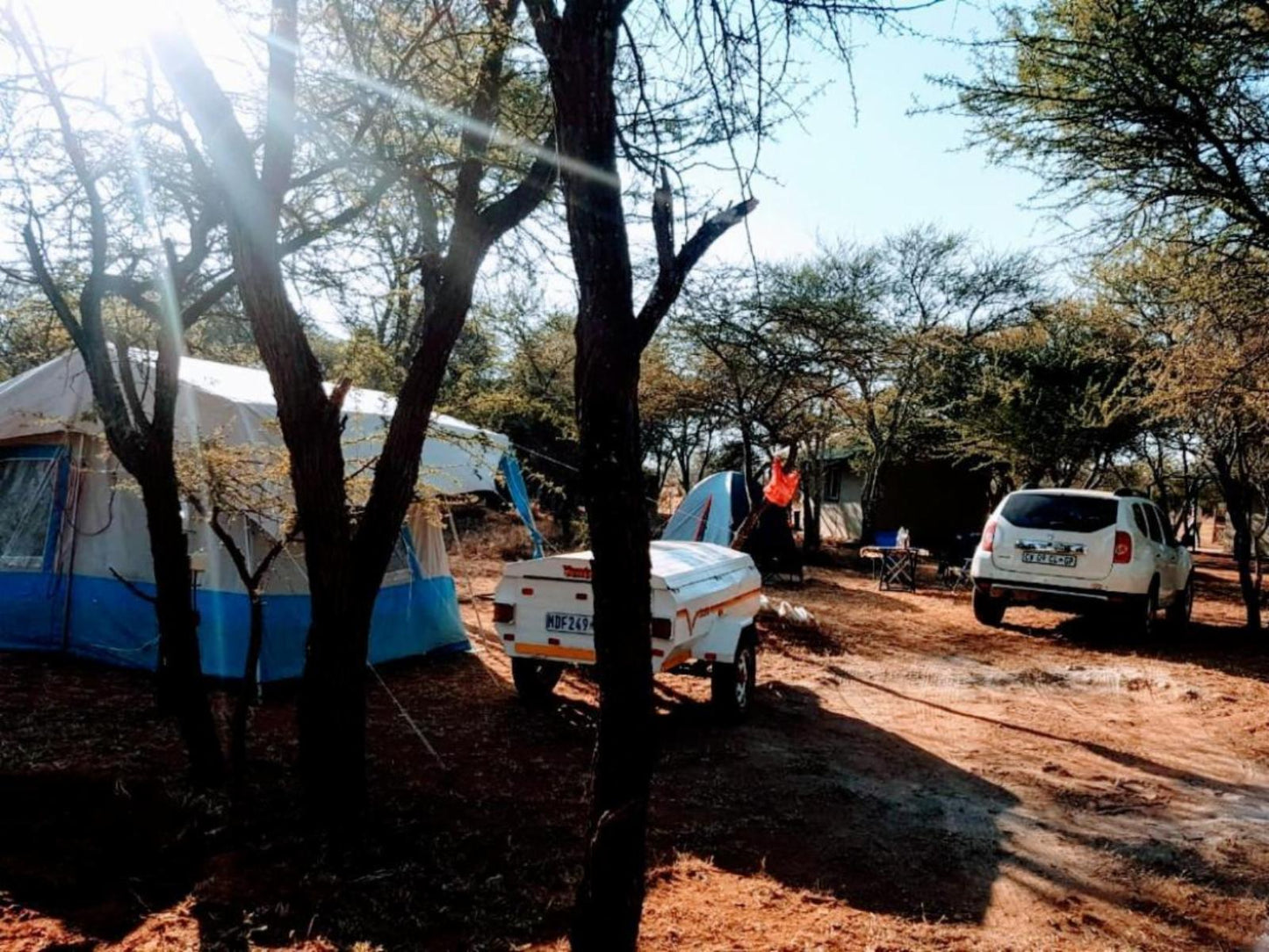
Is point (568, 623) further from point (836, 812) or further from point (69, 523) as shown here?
point (69, 523)

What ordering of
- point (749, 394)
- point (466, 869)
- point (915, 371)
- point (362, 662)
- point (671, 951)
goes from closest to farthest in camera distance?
point (671, 951), point (466, 869), point (362, 662), point (749, 394), point (915, 371)

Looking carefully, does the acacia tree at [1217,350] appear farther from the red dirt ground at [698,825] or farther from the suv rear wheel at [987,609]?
the red dirt ground at [698,825]

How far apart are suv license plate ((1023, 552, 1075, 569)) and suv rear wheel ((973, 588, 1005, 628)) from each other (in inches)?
47.9

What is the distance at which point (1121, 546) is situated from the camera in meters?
10.3

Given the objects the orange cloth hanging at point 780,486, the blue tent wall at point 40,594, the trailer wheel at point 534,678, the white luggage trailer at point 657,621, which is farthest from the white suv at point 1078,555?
the blue tent wall at point 40,594

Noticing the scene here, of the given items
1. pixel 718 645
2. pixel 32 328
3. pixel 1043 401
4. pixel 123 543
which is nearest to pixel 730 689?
pixel 718 645

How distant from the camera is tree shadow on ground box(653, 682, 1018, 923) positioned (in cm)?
412

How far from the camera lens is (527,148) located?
4016 mm

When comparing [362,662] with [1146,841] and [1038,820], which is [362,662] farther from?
[1146,841]

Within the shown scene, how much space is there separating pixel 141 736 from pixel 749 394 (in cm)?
1414

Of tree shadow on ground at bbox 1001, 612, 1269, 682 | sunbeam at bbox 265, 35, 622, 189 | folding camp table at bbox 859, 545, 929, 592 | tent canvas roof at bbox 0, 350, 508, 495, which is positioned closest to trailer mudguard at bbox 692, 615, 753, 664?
tent canvas roof at bbox 0, 350, 508, 495

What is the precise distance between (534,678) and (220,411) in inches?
134

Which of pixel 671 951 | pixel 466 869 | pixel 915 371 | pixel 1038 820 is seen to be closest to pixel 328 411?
pixel 466 869

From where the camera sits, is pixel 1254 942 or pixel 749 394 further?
pixel 749 394
